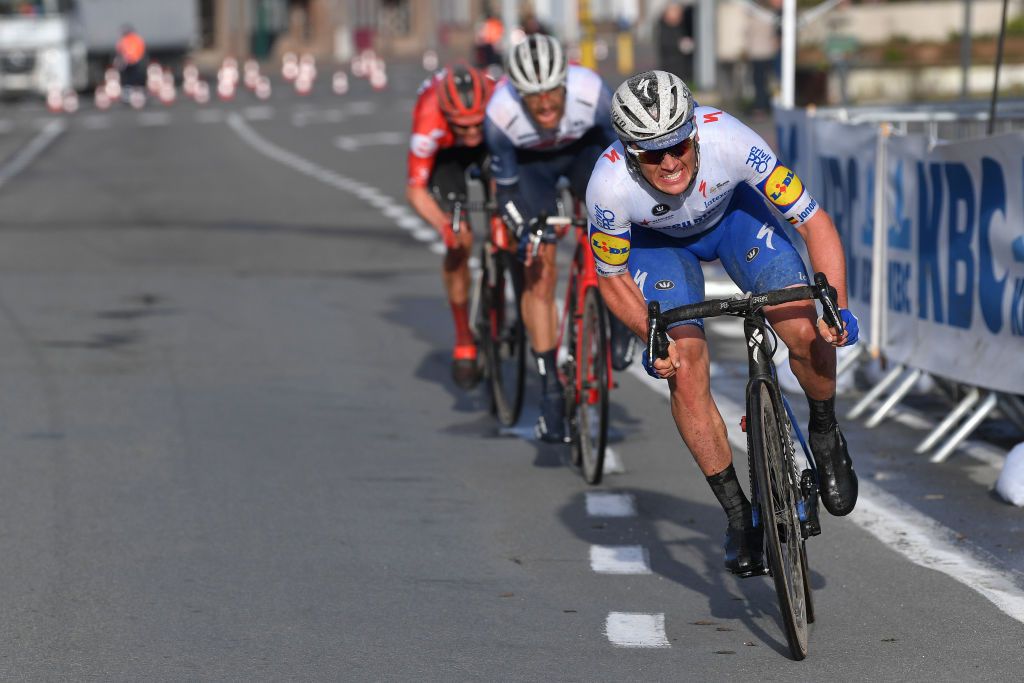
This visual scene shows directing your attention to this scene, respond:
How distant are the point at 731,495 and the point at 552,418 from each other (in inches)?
119

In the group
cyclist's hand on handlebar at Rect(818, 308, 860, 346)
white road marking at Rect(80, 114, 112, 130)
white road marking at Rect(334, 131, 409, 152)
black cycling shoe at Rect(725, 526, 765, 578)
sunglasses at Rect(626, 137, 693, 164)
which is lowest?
white road marking at Rect(80, 114, 112, 130)

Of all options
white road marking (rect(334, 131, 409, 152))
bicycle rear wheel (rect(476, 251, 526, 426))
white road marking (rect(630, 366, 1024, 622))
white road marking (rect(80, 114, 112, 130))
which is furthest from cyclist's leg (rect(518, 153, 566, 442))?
white road marking (rect(80, 114, 112, 130))

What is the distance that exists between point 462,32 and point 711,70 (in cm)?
6097

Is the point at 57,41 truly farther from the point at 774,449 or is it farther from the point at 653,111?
the point at 774,449

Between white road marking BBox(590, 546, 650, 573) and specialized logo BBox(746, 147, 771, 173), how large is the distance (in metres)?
1.59

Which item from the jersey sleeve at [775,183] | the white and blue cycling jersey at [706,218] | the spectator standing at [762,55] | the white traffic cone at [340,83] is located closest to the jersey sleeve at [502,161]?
the white and blue cycling jersey at [706,218]

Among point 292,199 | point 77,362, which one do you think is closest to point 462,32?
point 292,199

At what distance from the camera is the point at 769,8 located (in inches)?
1202

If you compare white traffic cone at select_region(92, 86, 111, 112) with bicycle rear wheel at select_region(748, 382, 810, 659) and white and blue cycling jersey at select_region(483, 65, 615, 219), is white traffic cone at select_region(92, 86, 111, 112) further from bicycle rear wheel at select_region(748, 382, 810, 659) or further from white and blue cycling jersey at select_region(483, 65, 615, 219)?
bicycle rear wheel at select_region(748, 382, 810, 659)

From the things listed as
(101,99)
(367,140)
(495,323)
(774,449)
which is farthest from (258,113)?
(774,449)

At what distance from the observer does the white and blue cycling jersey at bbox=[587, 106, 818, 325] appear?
6.85 m

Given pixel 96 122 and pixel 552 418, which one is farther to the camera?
pixel 96 122

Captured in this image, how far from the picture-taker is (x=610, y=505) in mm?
8781

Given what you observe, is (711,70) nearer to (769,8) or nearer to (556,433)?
(769,8)
